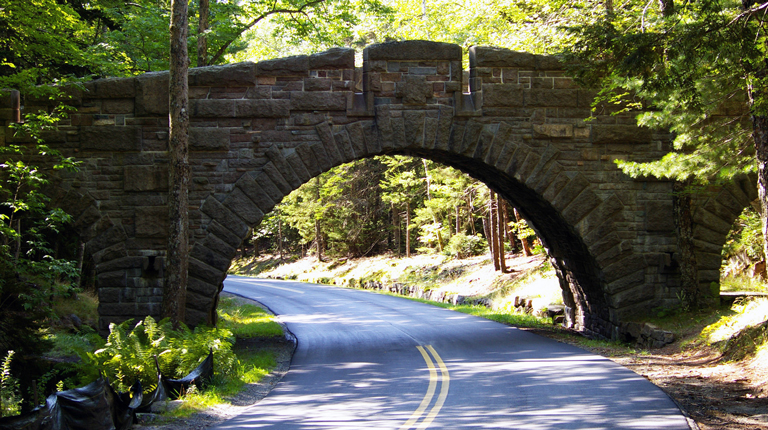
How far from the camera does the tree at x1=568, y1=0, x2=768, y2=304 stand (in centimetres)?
809

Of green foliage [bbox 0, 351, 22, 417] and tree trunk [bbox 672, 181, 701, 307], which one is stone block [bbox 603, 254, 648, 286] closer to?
tree trunk [bbox 672, 181, 701, 307]

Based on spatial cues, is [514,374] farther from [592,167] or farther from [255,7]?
[255,7]

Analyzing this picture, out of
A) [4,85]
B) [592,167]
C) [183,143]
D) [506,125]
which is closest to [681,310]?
[592,167]

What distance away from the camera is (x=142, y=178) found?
11.9m

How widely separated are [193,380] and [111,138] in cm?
572

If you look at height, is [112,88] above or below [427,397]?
above

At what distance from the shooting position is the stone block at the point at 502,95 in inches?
488

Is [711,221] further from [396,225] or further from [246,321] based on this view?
[396,225]

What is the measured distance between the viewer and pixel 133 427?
21.4 feet

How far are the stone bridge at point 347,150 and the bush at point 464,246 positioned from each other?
582 inches

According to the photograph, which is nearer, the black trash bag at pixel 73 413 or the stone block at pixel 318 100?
the black trash bag at pixel 73 413

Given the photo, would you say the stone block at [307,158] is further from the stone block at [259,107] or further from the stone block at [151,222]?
the stone block at [151,222]

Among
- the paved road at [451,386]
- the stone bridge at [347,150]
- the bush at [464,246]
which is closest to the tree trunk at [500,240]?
the bush at [464,246]

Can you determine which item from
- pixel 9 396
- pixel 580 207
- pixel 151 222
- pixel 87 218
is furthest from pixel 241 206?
pixel 580 207
